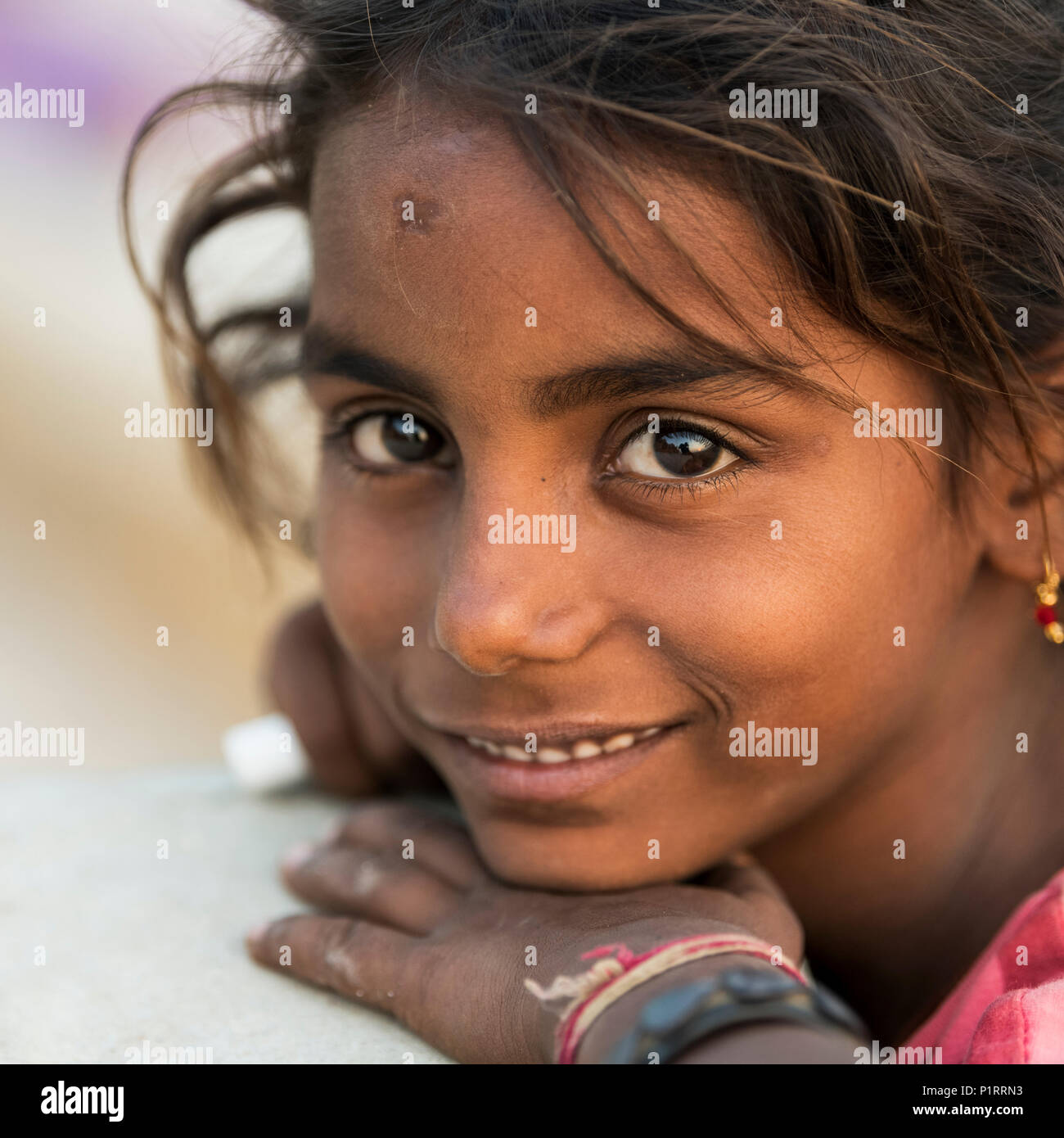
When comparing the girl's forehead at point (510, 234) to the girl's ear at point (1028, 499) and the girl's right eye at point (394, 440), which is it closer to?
the girl's right eye at point (394, 440)

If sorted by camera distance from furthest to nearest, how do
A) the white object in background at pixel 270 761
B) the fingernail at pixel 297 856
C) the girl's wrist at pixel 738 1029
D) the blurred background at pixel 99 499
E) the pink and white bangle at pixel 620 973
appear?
the blurred background at pixel 99 499, the white object in background at pixel 270 761, the fingernail at pixel 297 856, the pink and white bangle at pixel 620 973, the girl's wrist at pixel 738 1029

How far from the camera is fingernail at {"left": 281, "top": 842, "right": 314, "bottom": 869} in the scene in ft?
6.33

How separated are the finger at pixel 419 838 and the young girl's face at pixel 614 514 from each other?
0.35ft

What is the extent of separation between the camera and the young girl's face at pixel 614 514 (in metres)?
1.37

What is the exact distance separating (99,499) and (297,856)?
146 inches

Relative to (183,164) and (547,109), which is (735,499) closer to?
(547,109)

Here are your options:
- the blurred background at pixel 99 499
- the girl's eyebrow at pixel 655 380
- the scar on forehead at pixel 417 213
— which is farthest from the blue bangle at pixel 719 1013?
the blurred background at pixel 99 499

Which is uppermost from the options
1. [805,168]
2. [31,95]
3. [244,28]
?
[31,95]

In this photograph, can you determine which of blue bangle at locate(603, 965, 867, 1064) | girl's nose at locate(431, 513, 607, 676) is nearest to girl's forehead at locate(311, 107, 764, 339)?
girl's nose at locate(431, 513, 607, 676)

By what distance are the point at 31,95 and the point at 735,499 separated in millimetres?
6705

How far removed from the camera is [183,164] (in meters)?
2.44

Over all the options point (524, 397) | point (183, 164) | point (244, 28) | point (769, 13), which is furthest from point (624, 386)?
point (183, 164)
